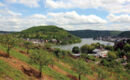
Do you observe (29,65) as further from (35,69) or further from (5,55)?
(5,55)

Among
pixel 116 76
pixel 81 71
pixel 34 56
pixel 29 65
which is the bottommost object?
pixel 116 76

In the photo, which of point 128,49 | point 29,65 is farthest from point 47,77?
point 128,49

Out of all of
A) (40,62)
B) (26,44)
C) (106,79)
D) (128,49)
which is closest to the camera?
(40,62)

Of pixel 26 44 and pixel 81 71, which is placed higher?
pixel 26 44

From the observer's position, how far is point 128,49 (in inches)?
4370

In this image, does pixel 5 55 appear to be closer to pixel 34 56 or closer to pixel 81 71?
pixel 34 56

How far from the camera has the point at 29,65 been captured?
35.8 meters

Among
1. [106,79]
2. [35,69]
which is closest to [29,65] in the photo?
[35,69]

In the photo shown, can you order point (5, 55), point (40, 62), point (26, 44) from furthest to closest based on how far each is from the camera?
point (26, 44)
point (5, 55)
point (40, 62)

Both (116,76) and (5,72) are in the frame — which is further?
(116,76)

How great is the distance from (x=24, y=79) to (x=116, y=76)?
42337 millimetres

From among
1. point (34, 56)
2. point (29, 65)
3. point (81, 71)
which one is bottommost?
point (81, 71)

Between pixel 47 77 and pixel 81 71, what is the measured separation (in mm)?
12245

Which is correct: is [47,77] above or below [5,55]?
below
